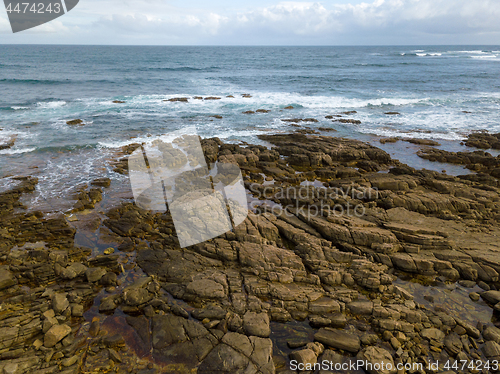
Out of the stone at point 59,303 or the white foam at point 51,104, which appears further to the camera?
the white foam at point 51,104

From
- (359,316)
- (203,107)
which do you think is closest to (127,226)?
(359,316)

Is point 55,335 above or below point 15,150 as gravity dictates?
above

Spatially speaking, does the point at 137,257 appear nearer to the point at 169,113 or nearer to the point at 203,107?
the point at 169,113

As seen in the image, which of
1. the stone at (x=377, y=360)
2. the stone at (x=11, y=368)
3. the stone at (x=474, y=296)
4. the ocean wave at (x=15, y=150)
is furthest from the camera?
the ocean wave at (x=15, y=150)

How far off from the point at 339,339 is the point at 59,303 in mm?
8685

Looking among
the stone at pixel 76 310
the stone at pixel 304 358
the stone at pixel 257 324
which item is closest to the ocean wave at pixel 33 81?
the stone at pixel 76 310

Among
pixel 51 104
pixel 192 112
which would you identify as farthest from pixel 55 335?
pixel 51 104

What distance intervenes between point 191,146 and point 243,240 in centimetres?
1452

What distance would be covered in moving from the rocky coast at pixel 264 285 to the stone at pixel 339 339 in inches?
1.6

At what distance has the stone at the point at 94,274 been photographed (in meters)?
10.4

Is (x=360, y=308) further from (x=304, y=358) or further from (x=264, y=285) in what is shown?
(x=264, y=285)

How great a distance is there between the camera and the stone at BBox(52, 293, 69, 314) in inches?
352

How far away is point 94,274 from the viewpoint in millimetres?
10500

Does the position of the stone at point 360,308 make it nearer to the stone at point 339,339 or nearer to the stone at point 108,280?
the stone at point 339,339
